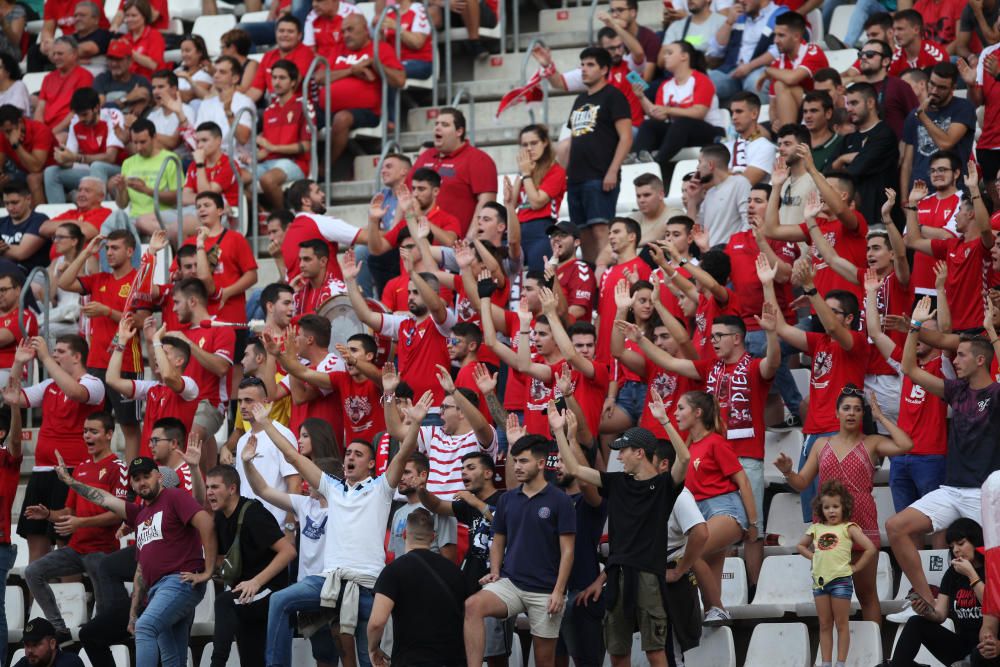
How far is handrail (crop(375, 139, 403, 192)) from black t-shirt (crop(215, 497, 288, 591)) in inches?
165

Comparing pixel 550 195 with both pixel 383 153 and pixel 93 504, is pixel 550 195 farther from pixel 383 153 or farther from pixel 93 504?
pixel 93 504

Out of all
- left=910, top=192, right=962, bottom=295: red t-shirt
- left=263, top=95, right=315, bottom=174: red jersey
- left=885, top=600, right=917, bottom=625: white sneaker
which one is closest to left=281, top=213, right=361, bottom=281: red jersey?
left=263, top=95, right=315, bottom=174: red jersey

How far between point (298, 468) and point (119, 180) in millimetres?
5040

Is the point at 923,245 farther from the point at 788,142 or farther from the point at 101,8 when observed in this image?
the point at 101,8

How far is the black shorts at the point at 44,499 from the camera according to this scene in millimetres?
12680

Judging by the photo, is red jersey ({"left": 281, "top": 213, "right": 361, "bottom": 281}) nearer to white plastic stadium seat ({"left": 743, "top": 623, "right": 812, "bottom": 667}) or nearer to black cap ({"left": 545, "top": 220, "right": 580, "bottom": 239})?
black cap ({"left": 545, "top": 220, "right": 580, "bottom": 239})

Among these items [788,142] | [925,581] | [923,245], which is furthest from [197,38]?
[925,581]

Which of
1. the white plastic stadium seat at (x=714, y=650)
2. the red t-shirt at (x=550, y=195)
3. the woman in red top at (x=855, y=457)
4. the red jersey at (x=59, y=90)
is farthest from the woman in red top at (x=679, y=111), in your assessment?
the red jersey at (x=59, y=90)

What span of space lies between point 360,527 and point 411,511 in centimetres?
34

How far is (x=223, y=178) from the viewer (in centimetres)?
1516

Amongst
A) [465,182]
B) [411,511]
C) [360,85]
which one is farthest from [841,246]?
[360,85]

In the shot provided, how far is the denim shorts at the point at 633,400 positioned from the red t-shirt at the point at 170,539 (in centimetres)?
286

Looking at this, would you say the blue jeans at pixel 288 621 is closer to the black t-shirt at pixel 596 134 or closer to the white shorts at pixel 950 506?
the white shorts at pixel 950 506

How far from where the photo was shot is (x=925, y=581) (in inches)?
400
